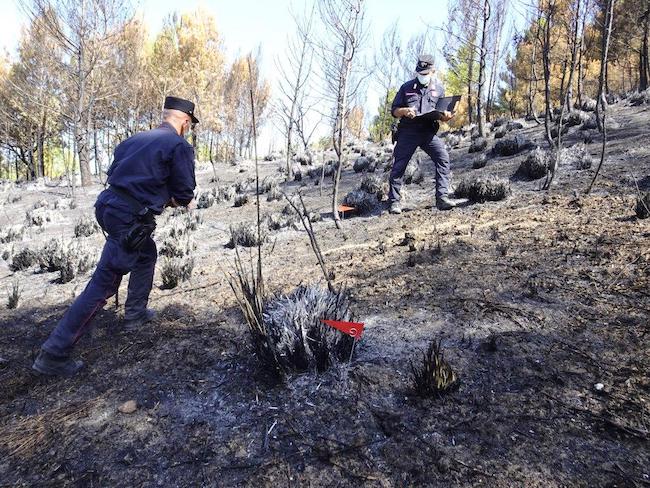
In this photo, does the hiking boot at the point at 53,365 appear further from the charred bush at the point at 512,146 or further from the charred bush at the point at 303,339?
the charred bush at the point at 512,146

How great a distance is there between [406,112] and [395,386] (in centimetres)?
417

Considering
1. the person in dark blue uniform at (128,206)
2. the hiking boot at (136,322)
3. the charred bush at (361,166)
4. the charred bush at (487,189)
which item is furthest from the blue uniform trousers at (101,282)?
the charred bush at (361,166)

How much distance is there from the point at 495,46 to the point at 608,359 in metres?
17.4

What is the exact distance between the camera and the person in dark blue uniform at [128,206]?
2639mm

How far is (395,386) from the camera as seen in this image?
2.18 meters

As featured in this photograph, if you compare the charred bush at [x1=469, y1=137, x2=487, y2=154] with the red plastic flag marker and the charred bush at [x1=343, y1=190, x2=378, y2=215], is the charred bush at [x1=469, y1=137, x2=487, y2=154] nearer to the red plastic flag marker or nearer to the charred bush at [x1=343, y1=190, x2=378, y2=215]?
the charred bush at [x1=343, y1=190, x2=378, y2=215]

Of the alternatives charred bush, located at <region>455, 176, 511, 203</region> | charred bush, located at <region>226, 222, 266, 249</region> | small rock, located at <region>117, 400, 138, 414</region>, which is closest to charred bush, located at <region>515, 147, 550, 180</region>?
charred bush, located at <region>455, 176, 511, 203</region>

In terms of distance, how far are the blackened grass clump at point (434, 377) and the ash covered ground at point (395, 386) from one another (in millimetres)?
61

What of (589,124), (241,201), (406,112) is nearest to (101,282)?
(406,112)

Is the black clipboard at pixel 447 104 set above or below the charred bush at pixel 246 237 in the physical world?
above

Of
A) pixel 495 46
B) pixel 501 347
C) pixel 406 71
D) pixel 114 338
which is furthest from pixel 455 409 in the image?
pixel 406 71

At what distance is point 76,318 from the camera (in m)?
2.63

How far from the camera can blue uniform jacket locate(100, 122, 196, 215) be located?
285 cm

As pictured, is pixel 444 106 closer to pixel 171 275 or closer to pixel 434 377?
pixel 171 275
